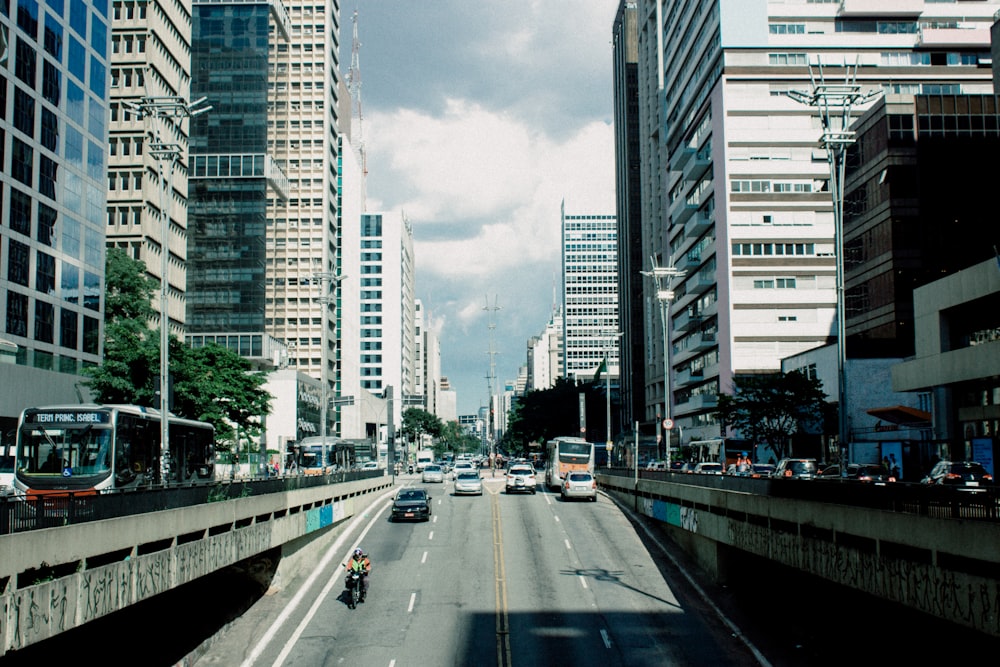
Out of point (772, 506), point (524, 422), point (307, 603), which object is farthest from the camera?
point (524, 422)

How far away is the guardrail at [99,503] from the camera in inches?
675

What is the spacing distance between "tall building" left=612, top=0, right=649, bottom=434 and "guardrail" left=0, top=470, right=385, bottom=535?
104429 millimetres

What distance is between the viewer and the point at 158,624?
Answer: 30.3 meters

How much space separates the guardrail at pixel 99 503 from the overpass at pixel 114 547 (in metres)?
0.02

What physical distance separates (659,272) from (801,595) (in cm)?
2863

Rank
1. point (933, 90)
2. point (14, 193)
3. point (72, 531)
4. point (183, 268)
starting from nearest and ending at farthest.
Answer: point (72, 531), point (14, 193), point (933, 90), point (183, 268)

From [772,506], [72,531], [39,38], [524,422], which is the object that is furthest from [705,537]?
[524,422]

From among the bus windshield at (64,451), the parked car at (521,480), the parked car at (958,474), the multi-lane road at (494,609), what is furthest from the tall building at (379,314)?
the parked car at (958,474)

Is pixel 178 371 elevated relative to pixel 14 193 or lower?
lower

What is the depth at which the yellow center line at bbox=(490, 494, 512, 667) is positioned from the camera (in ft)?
92.2

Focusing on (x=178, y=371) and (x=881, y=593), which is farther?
(x=178, y=371)

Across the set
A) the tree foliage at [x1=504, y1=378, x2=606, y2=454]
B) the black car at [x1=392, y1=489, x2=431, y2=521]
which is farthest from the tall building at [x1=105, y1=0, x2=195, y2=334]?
the tree foliage at [x1=504, y1=378, x2=606, y2=454]

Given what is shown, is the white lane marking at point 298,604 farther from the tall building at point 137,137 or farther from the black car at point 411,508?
the tall building at point 137,137

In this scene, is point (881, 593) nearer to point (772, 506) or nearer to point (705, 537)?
point (772, 506)
